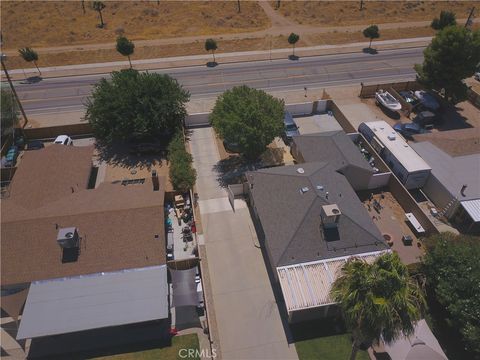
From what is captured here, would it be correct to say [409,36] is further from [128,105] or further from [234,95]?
[128,105]

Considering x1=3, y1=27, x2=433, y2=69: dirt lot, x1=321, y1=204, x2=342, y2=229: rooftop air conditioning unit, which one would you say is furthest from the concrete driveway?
x1=3, y1=27, x2=433, y2=69: dirt lot

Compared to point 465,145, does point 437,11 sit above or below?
above

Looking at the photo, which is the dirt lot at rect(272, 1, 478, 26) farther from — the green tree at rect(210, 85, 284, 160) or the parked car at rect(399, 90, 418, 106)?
the green tree at rect(210, 85, 284, 160)

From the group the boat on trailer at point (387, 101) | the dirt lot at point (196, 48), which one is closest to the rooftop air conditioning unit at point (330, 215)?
the boat on trailer at point (387, 101)

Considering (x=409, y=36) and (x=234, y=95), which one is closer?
(x=234, y=95)

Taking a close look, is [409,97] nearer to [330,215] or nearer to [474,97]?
[474,97]

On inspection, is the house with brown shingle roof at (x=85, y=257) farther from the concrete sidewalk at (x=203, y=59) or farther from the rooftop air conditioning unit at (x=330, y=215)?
the concrete sidewalk at (x=203, y=59)

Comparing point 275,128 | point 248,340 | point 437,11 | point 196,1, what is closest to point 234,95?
point 275,128
